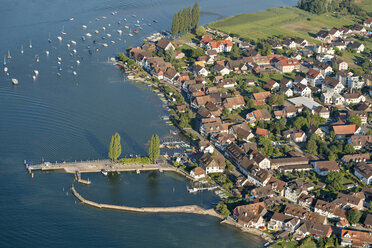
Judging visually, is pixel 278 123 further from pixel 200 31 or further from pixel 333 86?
pixel 200 31

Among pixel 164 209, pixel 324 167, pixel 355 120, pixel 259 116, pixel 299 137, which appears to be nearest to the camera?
pixel 164 209

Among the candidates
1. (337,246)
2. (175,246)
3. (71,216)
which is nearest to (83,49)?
(71,216)

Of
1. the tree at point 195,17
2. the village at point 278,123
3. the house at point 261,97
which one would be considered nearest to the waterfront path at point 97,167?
the village at point 278,123

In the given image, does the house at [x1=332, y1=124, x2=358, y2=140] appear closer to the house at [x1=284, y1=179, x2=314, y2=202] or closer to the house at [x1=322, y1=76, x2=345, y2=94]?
the house at [x1=322, y1=76, x2=345, y2=94]

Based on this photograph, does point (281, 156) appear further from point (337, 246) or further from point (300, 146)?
point (337, 246)

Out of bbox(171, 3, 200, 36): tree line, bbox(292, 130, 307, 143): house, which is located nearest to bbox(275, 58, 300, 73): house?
bbox(171, 3, 200, 36): tree line

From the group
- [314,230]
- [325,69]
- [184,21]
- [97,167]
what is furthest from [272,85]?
[314,230]
